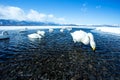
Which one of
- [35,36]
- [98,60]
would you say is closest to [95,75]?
[98,60]

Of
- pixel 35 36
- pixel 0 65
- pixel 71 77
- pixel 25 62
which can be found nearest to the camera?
pixel 71 77

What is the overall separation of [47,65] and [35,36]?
62.9 ft

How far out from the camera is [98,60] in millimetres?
16250

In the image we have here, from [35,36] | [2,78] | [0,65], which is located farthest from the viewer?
[35,36]

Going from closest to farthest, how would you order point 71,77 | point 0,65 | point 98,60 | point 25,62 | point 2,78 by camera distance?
Result: point 2,78
point 71,77
point 0,65
point 25,62
point 98,60

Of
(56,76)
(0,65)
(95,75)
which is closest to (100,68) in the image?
(95,75)

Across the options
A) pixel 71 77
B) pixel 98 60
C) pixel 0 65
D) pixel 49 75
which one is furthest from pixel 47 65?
pixel 98 60

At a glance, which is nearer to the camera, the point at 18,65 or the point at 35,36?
the point at 18,65

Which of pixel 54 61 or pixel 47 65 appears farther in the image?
pixel 54 61

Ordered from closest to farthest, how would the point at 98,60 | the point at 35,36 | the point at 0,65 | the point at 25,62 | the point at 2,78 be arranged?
the point at 2,78 < the point at 0,65 < the point at 25,62 < the point at 98,60 < the point at 35,36

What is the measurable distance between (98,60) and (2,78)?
416 inches

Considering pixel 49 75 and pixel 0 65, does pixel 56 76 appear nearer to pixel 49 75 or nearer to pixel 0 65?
→ pixel 49 75

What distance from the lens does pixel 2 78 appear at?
10516mm

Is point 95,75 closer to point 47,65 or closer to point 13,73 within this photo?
point 47,65
